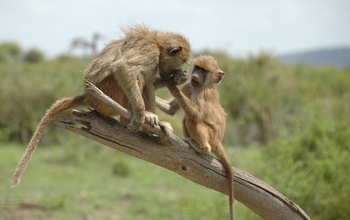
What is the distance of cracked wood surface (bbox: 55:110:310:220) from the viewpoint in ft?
13.6

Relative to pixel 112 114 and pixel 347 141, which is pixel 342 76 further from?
pixel 112 114

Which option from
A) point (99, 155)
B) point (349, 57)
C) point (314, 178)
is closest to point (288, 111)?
point (349, 57)

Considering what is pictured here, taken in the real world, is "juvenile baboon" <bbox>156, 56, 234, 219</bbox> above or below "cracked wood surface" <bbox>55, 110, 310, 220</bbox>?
above

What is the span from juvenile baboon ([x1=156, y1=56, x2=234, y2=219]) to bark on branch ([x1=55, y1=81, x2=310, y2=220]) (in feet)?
0.43

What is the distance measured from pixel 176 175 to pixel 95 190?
276 centimetres

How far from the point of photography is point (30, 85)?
14461mm

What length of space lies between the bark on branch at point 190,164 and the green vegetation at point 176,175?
4.91 feet

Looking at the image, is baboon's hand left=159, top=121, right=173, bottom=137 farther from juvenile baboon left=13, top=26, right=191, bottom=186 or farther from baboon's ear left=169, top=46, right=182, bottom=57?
baboon's ear left=169, top=46, right=182, bottom=57

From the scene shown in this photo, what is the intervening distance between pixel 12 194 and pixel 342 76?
19.8 metres

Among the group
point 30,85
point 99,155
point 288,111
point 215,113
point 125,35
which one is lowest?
point 99,155

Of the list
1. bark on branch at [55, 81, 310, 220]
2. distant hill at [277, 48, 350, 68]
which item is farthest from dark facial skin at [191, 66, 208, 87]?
distant hill at [277, 48, 350, 68]

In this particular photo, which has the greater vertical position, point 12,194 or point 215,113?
point 215,113

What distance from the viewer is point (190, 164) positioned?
441cm

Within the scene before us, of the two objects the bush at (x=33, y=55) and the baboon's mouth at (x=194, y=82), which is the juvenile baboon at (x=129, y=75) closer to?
the baboon's mouth at (x=194, y=82)
